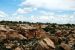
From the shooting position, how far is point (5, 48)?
1610 inches

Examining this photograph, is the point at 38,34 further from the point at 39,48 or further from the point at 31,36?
the point at 39,48

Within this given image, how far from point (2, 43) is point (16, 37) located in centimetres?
450

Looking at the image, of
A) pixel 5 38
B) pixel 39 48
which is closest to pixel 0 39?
pixel 5 38

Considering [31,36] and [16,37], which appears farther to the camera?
[31,36]

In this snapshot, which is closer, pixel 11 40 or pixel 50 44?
pixel 50 44

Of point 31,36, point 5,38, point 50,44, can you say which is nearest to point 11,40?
point 5,38

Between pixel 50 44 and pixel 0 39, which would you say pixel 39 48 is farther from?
pixel 0 39

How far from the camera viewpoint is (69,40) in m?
46.7

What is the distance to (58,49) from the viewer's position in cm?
3600

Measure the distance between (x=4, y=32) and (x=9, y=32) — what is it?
86 centimetres

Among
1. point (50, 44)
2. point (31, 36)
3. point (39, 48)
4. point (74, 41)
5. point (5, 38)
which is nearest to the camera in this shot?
point (39, 48)

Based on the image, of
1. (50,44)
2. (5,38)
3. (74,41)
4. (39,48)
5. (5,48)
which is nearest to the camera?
(39,48)

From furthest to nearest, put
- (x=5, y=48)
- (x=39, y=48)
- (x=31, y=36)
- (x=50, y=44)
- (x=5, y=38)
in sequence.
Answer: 1. (x=31, y=36)
2. (x=5, y=38)
3. (x=5, y=48)
4. (x=50, y=44)
5. (x=39, y=48)

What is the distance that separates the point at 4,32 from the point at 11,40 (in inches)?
127
